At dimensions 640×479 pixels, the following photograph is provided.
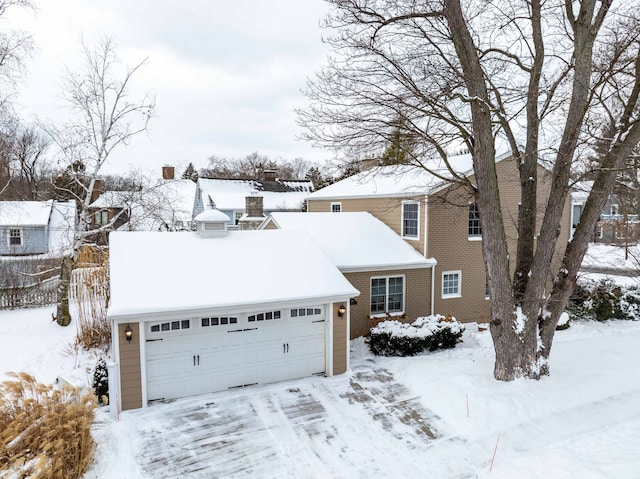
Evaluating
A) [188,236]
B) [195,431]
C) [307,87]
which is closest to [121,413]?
[195,431]

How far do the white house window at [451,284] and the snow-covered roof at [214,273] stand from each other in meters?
5.67

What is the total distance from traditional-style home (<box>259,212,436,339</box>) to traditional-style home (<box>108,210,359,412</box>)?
93.7 inches

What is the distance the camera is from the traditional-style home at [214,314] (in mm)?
8258

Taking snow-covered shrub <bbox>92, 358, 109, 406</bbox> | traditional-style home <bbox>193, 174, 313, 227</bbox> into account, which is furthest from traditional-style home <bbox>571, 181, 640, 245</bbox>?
snow-covered shrub <bbox>92, 358, 109, 406</bbox>

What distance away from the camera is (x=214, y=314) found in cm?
880

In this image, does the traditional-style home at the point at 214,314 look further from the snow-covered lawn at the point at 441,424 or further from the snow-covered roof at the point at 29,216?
the snow-covered roof at the point at 29,216

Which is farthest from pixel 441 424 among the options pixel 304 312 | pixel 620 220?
pixel 620 220

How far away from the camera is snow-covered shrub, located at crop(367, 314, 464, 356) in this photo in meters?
11.3

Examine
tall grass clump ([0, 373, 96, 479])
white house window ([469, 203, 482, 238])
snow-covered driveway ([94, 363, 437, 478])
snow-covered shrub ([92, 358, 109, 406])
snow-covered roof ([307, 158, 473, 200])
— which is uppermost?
snow-covered roof ([307, 158, 473, 200])

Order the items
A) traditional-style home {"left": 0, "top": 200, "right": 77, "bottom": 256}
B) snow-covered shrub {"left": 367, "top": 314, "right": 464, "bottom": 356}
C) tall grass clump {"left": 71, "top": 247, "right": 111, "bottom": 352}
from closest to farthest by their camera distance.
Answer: snow-covered shrub {"left": 367, "top": 314, "right": 464, "bottom": 356} → tall grass clump {"left": 71, "top": 247, "right": 111, "bottom": 352} → traditional-style home {"left": 0, "top": 200, "right": 77, "bottom": 256}

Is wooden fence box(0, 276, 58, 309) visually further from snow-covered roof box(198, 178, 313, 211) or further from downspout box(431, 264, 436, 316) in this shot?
snow-covered roof box(198, 178, 313, 211)

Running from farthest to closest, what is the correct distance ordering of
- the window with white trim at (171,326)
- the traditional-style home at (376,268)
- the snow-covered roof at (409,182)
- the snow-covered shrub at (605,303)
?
the snow-covered shrub at (605,303) < the snow-covered roof at (409,182) < the traditional-style home at (376,268) < the window with white trim at (171,326)

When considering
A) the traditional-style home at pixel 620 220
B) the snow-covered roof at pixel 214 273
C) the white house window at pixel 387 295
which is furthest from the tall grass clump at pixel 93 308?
the traditional-style home at pixel 620 220

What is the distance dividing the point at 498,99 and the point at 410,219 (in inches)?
244
